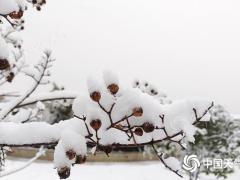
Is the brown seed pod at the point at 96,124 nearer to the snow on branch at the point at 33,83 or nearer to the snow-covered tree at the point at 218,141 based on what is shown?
the snow on branch at the point at 33,83

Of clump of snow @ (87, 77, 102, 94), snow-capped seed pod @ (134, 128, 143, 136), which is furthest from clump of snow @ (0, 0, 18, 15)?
snow-capped seed pod @ (134, 128, 143, 136)

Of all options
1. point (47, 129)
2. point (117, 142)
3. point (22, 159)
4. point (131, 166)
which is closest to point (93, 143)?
point (117, 142)

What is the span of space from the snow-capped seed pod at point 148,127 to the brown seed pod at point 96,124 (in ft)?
0.68

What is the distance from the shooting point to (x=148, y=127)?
66.5 inches

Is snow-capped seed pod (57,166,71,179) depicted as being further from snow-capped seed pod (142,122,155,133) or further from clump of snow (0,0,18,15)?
clump of snow (0,0,18,15)

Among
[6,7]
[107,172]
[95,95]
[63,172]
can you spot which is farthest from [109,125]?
[107,172]

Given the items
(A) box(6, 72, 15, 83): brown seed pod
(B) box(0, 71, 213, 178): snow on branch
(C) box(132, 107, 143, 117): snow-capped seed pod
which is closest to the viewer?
(B) box(0, 71, 213, 178): snow on branch

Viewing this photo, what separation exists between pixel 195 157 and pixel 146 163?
11.6 meters

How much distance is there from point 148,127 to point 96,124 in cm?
24

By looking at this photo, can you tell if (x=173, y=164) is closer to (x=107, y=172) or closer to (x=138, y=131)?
(x=138, y=131)

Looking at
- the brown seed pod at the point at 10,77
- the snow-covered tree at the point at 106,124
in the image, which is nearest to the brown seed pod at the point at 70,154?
the snow-covered tree at the point at 106,124

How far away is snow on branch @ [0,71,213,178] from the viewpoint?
155 cm

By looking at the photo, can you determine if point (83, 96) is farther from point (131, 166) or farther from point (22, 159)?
point (22, 159)

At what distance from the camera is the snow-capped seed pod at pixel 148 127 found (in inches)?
66.2
